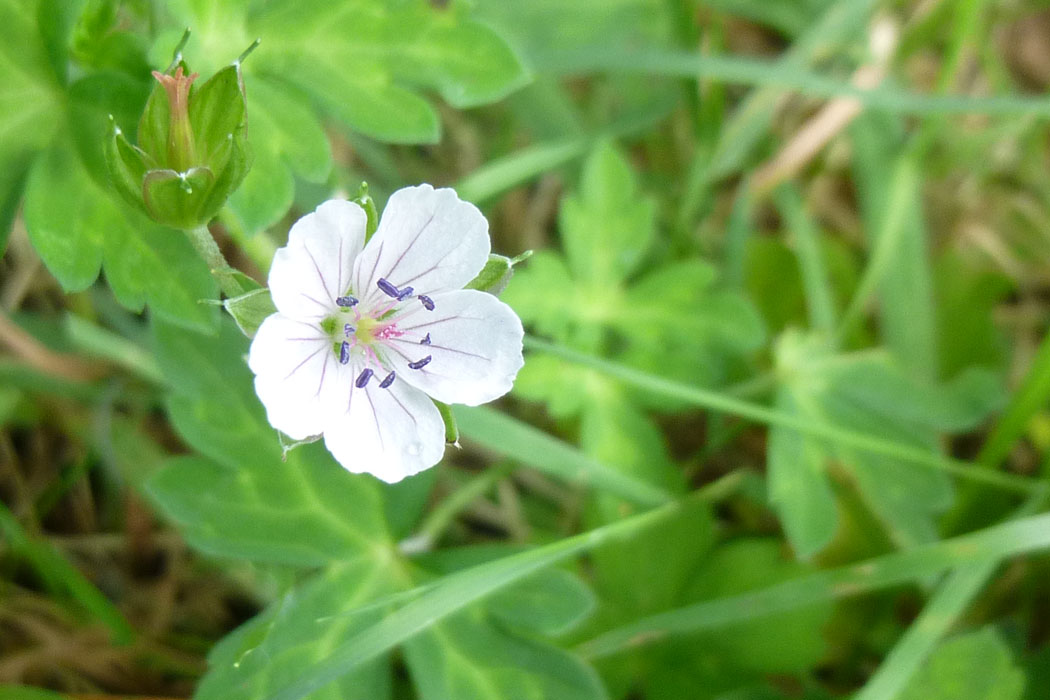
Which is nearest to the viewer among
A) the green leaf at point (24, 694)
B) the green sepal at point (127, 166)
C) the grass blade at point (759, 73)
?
the green sepal at point (127, 166)

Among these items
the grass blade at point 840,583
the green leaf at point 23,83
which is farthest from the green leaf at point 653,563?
the green leaf at point 23,83

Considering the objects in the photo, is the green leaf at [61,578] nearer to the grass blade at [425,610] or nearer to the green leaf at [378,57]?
the grass blade at [425,610]

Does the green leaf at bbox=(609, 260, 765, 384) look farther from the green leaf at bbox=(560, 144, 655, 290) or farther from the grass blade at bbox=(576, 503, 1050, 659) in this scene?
the grass blade at bbox=(576, 503, 1050, 659)

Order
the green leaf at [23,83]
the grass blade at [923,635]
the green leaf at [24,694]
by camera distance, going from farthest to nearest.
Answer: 1. the grass blade at [923,635]
2. the green leaf at [24,694]
3. the green leaf at [23,83]

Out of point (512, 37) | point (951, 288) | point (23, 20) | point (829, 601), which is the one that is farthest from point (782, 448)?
point (23, 20)

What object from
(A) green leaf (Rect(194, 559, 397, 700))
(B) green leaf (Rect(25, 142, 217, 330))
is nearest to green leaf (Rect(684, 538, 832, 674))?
(A) green leaf (Rect(194, 559, 397, 700))

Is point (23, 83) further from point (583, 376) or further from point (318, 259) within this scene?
point (583, 376)

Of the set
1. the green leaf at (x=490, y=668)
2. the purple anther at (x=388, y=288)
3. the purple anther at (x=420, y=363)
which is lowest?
the green leaf at (x=490, y=668)

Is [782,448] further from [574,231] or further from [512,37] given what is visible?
[512,37]
